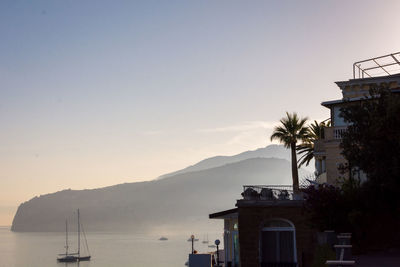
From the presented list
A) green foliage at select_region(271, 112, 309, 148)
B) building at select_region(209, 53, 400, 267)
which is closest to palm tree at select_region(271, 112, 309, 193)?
green foliage at select_region(271, 112, 309, 148)

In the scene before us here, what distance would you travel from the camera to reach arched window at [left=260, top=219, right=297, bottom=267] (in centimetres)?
3659

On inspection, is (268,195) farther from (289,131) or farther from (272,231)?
(289,131)

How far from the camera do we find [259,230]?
36531 millimetres

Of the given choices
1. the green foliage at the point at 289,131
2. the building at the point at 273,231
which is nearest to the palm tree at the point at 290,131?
the green foliage at the point at 289,131

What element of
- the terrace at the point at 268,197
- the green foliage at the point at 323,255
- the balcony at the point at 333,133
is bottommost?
the green foliage at the point at 323,255

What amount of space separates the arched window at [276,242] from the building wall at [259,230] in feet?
1.45

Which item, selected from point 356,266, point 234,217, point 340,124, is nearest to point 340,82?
point 340,124

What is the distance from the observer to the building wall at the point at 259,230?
118 feet

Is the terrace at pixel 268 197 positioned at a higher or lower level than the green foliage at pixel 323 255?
higher

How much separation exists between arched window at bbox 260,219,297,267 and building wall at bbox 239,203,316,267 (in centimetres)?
44

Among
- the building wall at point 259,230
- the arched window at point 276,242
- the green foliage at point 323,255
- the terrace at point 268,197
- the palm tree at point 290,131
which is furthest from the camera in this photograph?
the palm tree at point 290,131

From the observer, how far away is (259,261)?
36.4m

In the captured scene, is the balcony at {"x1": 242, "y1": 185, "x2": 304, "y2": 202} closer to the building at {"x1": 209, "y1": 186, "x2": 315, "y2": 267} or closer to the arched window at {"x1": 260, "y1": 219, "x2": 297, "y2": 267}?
the building at {"x1": 209, "y1": 186, "x2": 315, "y2": 267}

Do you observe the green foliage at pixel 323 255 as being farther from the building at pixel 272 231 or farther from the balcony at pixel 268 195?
the balcony at pixel 268 195
